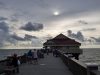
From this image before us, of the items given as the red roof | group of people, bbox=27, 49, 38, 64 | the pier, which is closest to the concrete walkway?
the pier

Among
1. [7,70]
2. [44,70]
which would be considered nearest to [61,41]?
[44,70]

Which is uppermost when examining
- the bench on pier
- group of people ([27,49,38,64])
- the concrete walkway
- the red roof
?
the red roof

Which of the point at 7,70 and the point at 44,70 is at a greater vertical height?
the point at 7,70

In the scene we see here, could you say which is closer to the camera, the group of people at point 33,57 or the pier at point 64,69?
the pier at point 64,69

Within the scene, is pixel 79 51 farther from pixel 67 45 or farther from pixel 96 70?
pixel 96 70

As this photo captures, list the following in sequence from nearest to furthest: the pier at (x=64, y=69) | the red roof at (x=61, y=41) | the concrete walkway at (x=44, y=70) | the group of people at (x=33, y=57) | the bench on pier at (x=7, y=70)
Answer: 1. the pier at (x=64, y=69)
2. the bench on pier at (x=7, y=70)
3. the concrete walkway at (x=44, y=70)
4. the group of people at (x=33, y=57)
5. the red roof at (x=61, y=41)

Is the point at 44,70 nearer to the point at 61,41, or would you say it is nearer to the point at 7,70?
the point at 7,70

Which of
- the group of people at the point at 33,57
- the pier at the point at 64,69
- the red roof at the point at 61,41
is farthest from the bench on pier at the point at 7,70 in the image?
the red roof at the point at 61,41

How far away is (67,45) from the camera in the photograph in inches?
4126

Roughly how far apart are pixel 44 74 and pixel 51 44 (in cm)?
8060

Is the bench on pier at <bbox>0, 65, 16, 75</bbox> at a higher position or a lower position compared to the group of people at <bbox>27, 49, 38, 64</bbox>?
lower

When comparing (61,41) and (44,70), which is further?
(61,41)

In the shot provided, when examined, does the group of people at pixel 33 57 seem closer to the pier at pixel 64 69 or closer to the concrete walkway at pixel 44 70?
the concrete walkway at pixel 44 70

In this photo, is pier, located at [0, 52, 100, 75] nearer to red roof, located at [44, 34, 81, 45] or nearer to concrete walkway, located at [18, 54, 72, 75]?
concrete walkway, located at [18, 54, 72, 75]
